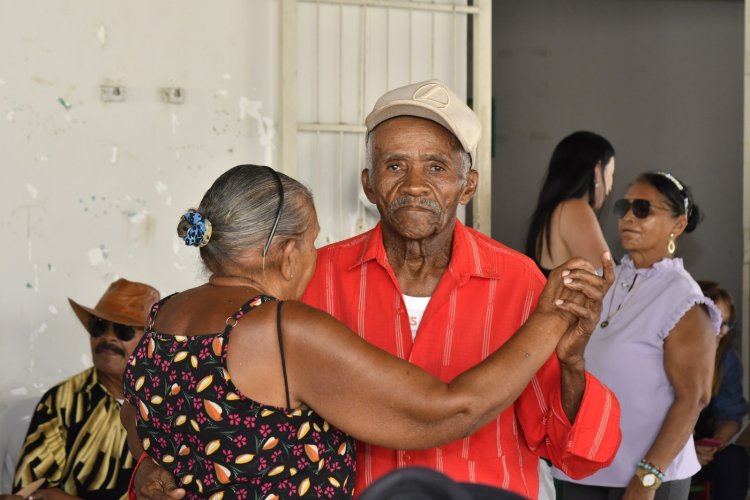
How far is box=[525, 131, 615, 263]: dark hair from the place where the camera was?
14.4 ft

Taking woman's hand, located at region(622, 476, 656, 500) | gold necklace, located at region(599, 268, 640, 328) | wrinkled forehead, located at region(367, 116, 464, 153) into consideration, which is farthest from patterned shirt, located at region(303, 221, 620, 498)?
gold necklace, located at region(599, 268, 640, 328)

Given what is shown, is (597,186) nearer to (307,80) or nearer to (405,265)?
(307,80)

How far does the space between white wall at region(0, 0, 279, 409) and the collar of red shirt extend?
6.82ft

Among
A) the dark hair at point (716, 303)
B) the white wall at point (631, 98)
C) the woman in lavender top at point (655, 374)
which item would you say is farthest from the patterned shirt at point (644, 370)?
the white wall at point (631, 98)

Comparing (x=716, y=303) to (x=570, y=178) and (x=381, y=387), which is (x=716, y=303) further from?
(x=381, y=387)

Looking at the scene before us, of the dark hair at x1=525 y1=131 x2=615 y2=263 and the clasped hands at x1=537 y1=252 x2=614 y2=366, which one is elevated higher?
the dark hair at x1=525 y1=131 x2=615 y2=263

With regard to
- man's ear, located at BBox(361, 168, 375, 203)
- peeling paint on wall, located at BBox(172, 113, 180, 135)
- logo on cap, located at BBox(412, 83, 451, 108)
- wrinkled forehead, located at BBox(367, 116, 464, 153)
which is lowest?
man's ear, located at BBox(361, 168, 375, 203)

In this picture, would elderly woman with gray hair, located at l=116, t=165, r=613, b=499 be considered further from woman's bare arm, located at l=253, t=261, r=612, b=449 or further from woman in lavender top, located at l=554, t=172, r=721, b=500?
woman in lavender top, located at l=554, t=172, r=721, b=500

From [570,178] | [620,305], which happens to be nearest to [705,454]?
[570,178]

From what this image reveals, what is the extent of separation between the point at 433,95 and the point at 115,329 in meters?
2.11

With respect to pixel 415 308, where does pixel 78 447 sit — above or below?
below

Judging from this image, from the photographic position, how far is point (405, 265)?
7.45 ft

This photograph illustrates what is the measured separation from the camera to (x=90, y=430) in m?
3.60

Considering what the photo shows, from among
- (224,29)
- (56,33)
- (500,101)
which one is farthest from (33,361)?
(500,101)
